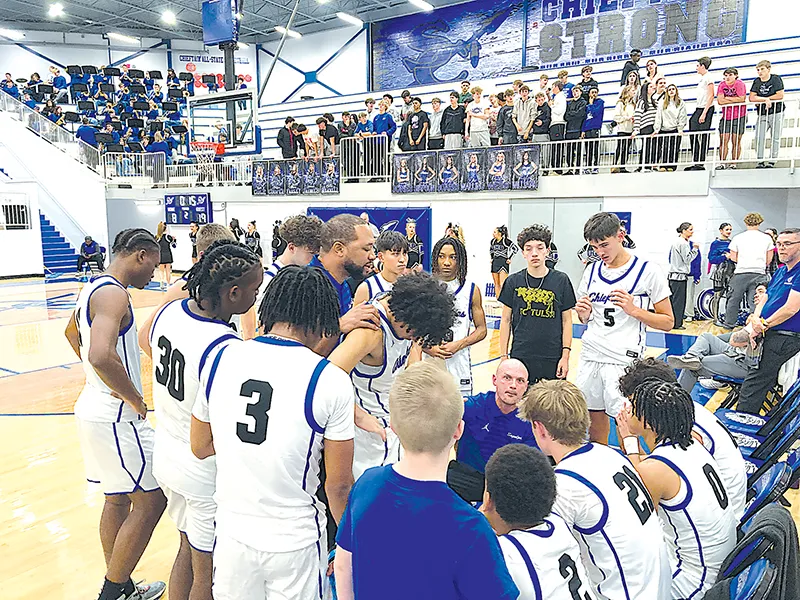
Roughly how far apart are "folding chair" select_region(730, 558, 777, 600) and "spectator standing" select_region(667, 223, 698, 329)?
10.2m

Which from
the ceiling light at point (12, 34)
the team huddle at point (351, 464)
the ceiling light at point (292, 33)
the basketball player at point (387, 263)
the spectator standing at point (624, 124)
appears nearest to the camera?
the team huddle at point (351, 464)

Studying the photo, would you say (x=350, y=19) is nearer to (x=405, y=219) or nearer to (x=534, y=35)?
(x=534, y=35)

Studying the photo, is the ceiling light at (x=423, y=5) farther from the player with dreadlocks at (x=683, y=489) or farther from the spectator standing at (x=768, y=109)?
the player with dreadlocks at (x=683, y=489)

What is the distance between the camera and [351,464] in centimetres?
200

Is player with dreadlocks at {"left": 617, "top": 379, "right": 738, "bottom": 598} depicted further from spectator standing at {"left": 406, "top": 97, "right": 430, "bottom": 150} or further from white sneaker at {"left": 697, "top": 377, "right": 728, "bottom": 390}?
spectator standing at {"left": 406, "top": 97, "right": 430, "bottom": 150}

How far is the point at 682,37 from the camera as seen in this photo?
16.0 meters

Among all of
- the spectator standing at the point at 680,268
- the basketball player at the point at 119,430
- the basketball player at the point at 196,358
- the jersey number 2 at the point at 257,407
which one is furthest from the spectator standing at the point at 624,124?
the jersey number 2 at the point at 257,407

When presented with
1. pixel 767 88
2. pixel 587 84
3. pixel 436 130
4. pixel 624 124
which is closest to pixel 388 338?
pixel 767 88

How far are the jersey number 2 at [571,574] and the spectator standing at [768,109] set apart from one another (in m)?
11.2

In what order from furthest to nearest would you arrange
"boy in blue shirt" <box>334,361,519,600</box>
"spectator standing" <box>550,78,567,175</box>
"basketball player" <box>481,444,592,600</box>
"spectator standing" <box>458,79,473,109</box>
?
"spectator standing" <box>458,79,473,109</box>
"spectator standing" <box>550,78,567,175</box>
"basketball player" <box>481,444,592,600</box>
"boy in blue shirt" <box>334,361,519,600</box>

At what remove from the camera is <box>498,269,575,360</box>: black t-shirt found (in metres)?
4.32

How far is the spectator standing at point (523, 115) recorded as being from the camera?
44.7 ft

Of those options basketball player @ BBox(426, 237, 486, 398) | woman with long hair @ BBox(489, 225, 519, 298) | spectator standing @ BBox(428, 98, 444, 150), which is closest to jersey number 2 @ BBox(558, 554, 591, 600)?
basketball player @ BBox(426, 237, 486, 398)

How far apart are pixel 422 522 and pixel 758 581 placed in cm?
112
